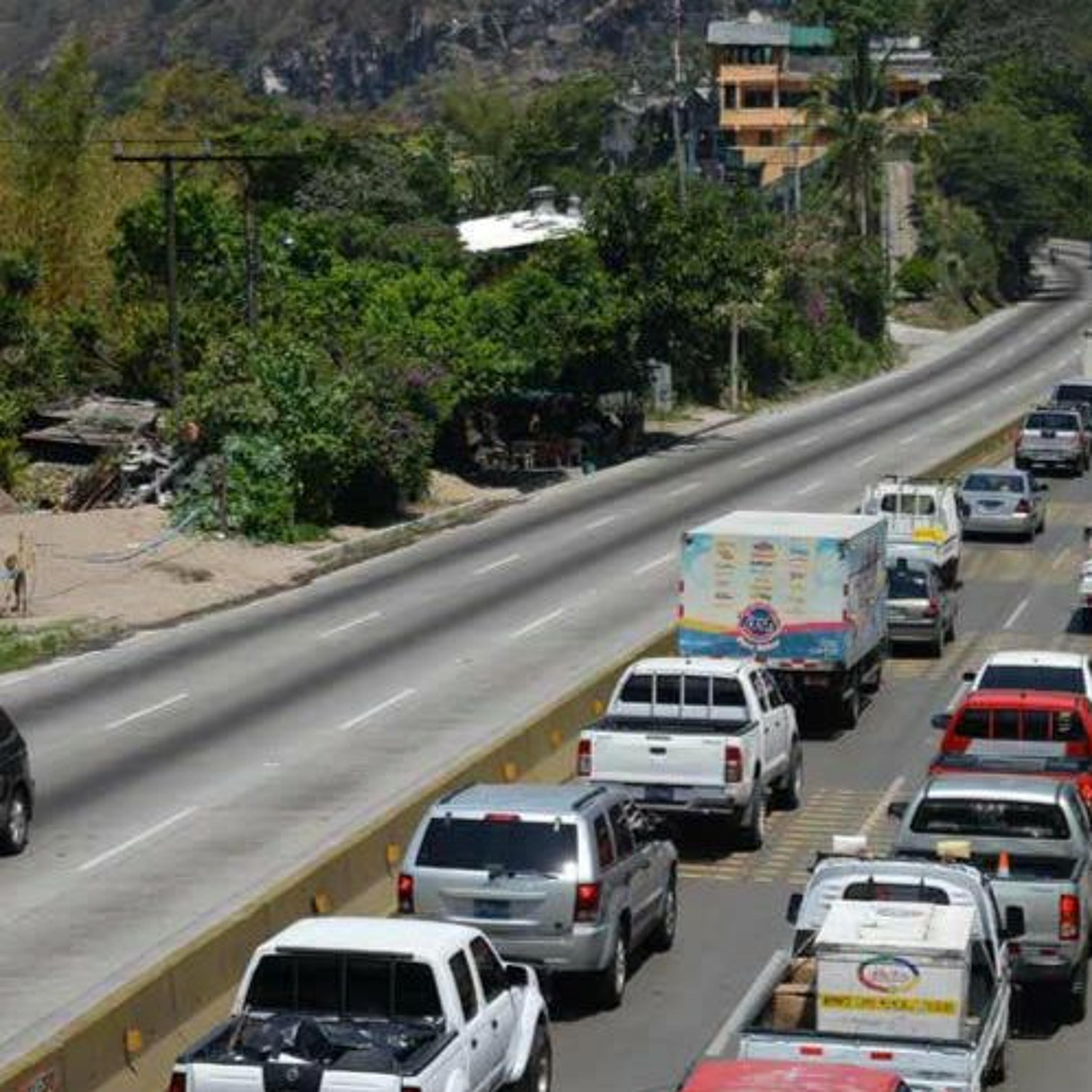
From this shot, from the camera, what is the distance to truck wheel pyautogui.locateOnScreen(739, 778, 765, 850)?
28.7m

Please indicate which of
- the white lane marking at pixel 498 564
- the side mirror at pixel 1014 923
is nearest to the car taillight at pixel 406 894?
the side mirror at pixel 1014 923

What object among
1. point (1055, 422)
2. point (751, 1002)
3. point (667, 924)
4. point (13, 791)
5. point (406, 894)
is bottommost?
point (1055, 422)

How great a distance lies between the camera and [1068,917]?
21.6 m

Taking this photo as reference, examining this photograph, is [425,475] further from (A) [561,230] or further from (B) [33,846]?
(B) [33,846]

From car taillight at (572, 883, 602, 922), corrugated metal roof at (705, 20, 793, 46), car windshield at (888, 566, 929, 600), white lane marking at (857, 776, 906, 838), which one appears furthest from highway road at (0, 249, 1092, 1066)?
corrugated metal roof at (705, 20, 793, 46)

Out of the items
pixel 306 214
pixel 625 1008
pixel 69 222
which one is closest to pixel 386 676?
pixel 625 1008

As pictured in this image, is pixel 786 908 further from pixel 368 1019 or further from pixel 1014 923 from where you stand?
pixel 368 1019

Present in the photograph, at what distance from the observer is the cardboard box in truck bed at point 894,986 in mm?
18312

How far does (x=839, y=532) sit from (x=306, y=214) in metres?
63.0

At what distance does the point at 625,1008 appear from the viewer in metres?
22.6

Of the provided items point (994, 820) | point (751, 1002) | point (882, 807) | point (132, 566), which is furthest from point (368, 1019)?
point (132, 566)

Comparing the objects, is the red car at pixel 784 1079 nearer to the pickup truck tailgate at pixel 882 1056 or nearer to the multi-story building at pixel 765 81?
the pickup truck tailgate at pixel 882 1056

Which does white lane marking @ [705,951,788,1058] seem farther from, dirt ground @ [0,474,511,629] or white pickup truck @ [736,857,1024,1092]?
dirt ground @ [0,474,511,629]

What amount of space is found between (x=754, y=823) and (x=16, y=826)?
754 centimetres
